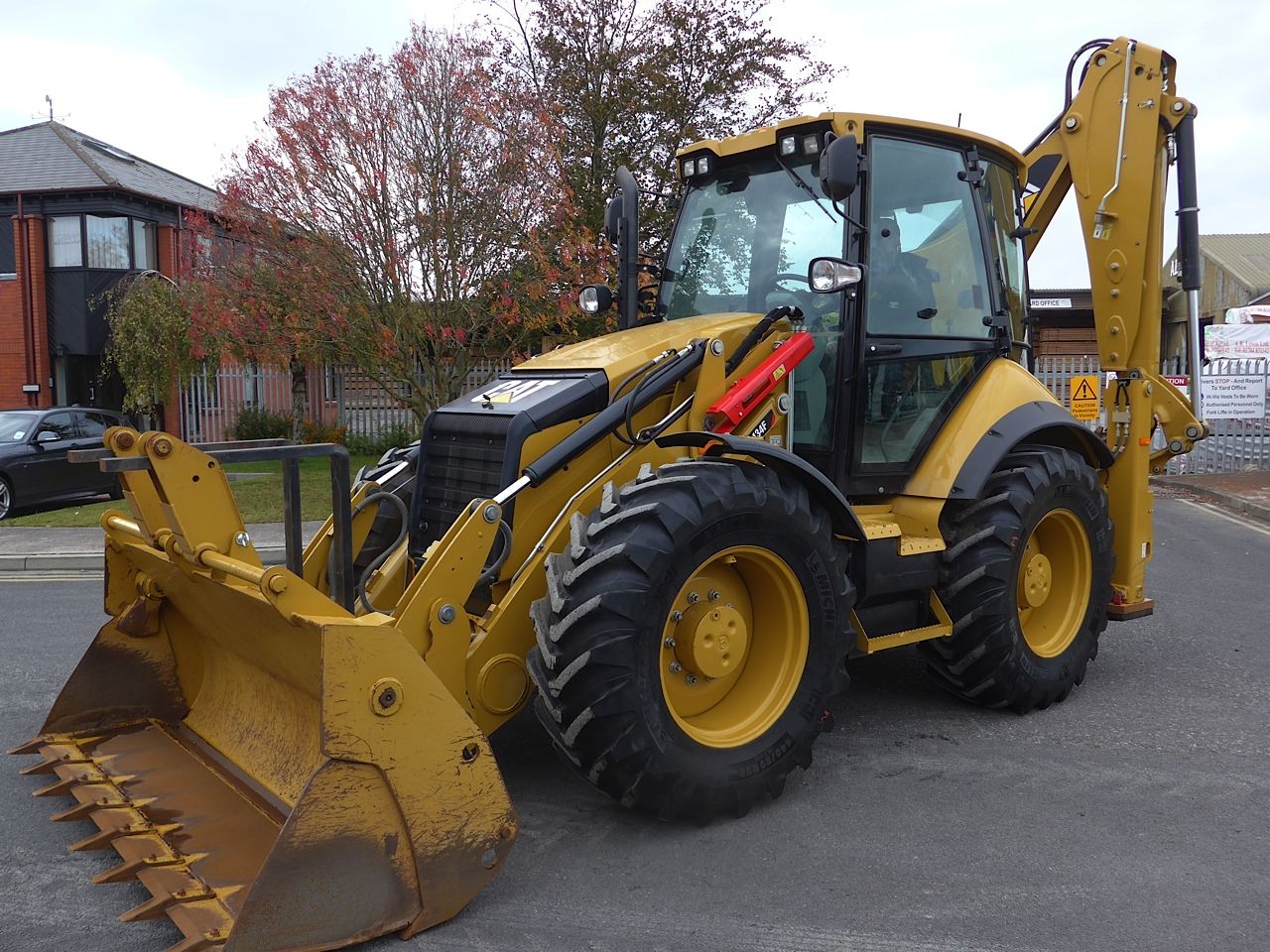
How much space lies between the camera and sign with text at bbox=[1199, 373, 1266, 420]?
55.1 feet

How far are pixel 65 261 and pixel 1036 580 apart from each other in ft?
84.9

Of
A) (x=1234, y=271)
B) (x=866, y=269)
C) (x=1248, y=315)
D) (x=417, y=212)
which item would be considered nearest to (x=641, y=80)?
(x=417, y=212)

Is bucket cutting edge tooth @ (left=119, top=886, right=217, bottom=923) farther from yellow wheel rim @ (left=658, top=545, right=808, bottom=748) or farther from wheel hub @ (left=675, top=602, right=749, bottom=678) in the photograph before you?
wheel hub @ (left=675, top=602, right=749, bottom=678)

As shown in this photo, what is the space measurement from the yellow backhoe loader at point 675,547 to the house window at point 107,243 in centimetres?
2330

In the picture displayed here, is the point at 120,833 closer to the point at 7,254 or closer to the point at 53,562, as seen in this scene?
the point at 53,562

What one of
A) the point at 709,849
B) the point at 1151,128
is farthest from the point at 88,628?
the point at 1151,128

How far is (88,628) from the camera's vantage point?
6.91 metres

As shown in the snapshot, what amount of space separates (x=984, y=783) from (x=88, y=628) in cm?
575

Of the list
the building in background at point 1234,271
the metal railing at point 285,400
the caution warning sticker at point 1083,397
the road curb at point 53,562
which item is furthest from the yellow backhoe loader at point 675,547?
the building in background at point 1234,271

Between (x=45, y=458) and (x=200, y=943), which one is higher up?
(x=45, y=458)

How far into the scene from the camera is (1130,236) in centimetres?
587

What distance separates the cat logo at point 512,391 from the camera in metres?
4.25

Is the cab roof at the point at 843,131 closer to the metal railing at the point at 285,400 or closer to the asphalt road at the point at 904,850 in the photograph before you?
the asphalt road at the point at 904,850

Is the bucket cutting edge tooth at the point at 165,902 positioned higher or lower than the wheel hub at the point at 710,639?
lower
